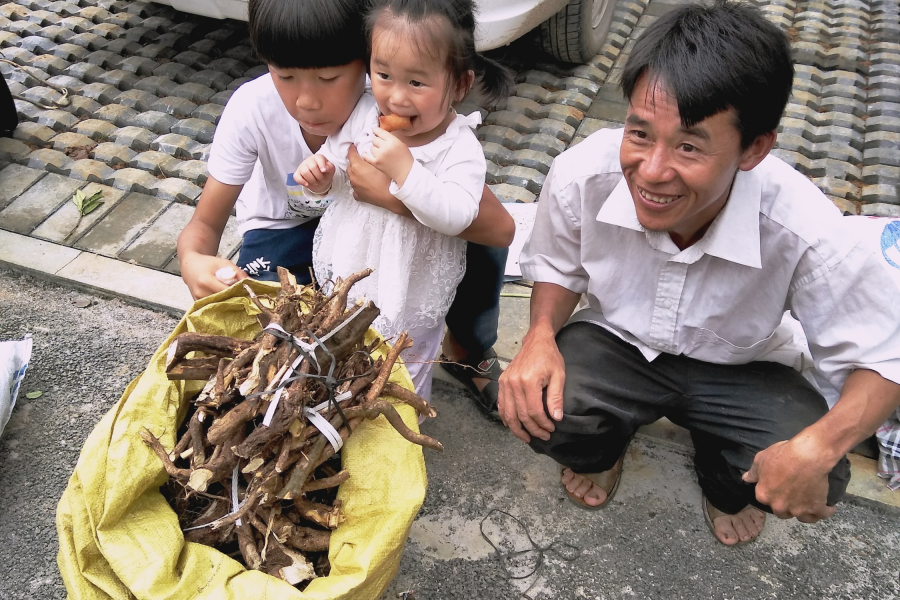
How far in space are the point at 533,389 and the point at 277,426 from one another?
2.34 ft

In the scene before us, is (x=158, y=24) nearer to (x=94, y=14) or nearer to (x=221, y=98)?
(x=94, y=14)

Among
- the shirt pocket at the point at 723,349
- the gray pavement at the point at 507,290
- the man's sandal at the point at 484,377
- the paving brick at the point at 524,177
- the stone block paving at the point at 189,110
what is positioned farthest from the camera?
the paving brick at the point at 524,177

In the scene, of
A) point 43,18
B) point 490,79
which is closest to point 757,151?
point 490,79

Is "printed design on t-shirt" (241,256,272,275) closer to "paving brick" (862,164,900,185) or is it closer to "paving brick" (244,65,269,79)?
"paving brick" (244,65,269,79)

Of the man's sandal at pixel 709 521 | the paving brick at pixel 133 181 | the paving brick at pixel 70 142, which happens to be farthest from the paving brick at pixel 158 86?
the man's sandal at pixel 709 521

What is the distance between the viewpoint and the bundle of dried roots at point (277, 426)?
4.65 feet

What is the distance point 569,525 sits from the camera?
212 centimetres

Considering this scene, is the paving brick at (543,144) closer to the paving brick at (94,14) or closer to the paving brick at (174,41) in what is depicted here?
the paving brick at (174,41)

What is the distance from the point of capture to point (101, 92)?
384 centimetres

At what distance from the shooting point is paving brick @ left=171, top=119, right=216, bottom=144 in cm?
352

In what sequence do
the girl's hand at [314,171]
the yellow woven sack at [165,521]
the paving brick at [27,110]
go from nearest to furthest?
the yellow woven sack at [165,521], the girl's hand at [314,171], the paving brick at [27,110]

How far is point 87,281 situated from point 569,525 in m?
2.14

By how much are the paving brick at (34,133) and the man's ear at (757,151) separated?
340cm

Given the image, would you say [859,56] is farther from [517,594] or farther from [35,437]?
[35,437]
